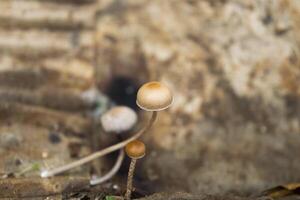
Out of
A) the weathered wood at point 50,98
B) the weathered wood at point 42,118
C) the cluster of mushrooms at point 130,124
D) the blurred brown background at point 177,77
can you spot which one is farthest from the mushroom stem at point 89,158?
the weathered wood at point 50,98

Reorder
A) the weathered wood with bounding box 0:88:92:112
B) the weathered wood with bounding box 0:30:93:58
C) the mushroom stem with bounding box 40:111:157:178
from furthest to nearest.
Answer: the weathered wood with bounding box 0:30:93:58 < the weathered wood with bounding box 0:88:92:112 < the mushroom stem with bounding box 40:111:157:178

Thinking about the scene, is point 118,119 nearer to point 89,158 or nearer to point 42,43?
point 89,158

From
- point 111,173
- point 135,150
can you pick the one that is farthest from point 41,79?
point 135,150

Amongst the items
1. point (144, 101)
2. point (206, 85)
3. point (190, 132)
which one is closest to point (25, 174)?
point (144, 101)

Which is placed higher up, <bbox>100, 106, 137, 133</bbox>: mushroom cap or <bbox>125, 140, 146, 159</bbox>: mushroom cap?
<bbox>100, 106, 137, 133</bbox>: mushroom cap

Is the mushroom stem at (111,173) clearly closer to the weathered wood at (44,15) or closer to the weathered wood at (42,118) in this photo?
the weathered wood at (42,118)

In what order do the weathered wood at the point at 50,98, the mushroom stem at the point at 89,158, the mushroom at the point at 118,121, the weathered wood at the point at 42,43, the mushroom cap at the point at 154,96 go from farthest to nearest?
the weathered wood at the point at 42,43, the weathered wood at the point at 50,98, the mushroom at the point at 118,121, the mushroom stem at the point at 89,158, the mushroom cap at the point at 154,96

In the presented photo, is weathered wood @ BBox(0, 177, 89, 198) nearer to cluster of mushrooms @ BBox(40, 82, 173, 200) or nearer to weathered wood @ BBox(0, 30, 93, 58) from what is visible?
cluster of mushrooms @ BBox(40, 82, 173, 200)

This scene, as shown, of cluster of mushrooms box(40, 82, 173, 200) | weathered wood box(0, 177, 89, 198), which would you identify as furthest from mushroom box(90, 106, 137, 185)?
weathered wood box(0, 177, 89, 198)

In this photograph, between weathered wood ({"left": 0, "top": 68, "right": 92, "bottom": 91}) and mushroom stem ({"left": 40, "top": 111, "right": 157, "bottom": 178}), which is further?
weathered wood ({"left": 0, "top": 68, "right": 92, "bottom": 91})
